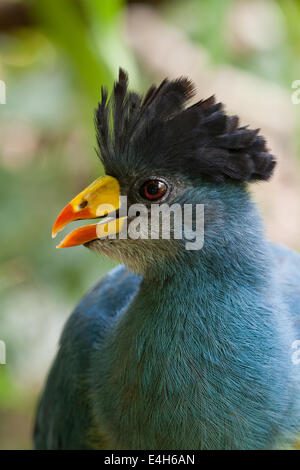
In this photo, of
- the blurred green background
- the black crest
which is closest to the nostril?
the black crest

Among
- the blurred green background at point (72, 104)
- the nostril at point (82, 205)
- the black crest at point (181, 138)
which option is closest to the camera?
the black crest at point (181, 138)

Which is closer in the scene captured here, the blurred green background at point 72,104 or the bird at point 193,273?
the bird at point 193,273

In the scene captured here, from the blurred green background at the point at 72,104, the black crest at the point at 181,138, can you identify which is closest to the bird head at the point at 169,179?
the black crest at the point at 181,138

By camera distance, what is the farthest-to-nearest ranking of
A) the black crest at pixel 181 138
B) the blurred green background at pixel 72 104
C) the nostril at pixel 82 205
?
the blurred green background at pixel 72 104 < the nostril at pixel 82 205 < the black crest at pixel 181 138

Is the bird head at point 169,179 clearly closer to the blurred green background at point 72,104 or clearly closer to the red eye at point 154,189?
the red eye at point 154,189

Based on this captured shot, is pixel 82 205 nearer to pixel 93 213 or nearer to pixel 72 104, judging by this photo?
pixel 93 213

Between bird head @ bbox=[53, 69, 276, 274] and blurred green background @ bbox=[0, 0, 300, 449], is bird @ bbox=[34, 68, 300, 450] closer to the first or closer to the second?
bird head @ bbox=[53, 69, 276, 274]
